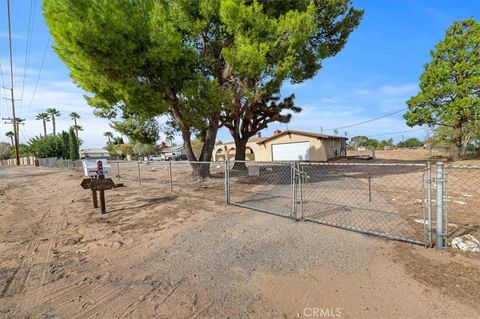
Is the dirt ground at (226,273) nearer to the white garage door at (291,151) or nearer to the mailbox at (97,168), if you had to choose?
the mailbox at (97,168)

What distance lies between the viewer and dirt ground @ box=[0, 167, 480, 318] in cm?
261

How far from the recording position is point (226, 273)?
3344mm

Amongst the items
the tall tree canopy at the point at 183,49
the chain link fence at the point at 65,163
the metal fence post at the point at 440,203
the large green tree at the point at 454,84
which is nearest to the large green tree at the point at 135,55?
the tall tree canopy at the point at 183,49

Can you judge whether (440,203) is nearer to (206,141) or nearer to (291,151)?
(206,141)

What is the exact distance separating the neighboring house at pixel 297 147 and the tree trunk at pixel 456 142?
32.3 ft

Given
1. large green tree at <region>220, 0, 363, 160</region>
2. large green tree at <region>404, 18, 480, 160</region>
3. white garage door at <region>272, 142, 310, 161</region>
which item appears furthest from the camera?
white garage door at <region>272, 142, 310, 161</region>

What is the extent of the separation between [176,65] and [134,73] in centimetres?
158

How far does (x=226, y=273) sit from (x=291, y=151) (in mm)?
24830

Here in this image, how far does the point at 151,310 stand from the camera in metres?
2.61

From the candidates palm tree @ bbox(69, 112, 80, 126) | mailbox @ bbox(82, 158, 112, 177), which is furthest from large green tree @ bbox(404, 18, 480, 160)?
palm tree @ bbox(69, 112, 80, 126)

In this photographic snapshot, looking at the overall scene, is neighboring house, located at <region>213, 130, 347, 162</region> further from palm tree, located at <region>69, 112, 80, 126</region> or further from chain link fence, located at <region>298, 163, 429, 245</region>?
palm tree, located at <region>69, 112, 80, 126</region>

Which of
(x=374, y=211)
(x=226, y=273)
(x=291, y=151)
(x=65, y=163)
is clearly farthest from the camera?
(x=291, y=151)

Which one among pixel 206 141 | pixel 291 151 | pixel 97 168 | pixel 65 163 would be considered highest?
pixel 206 141

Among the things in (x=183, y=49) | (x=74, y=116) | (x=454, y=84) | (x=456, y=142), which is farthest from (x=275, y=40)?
(x=74, y=116)
